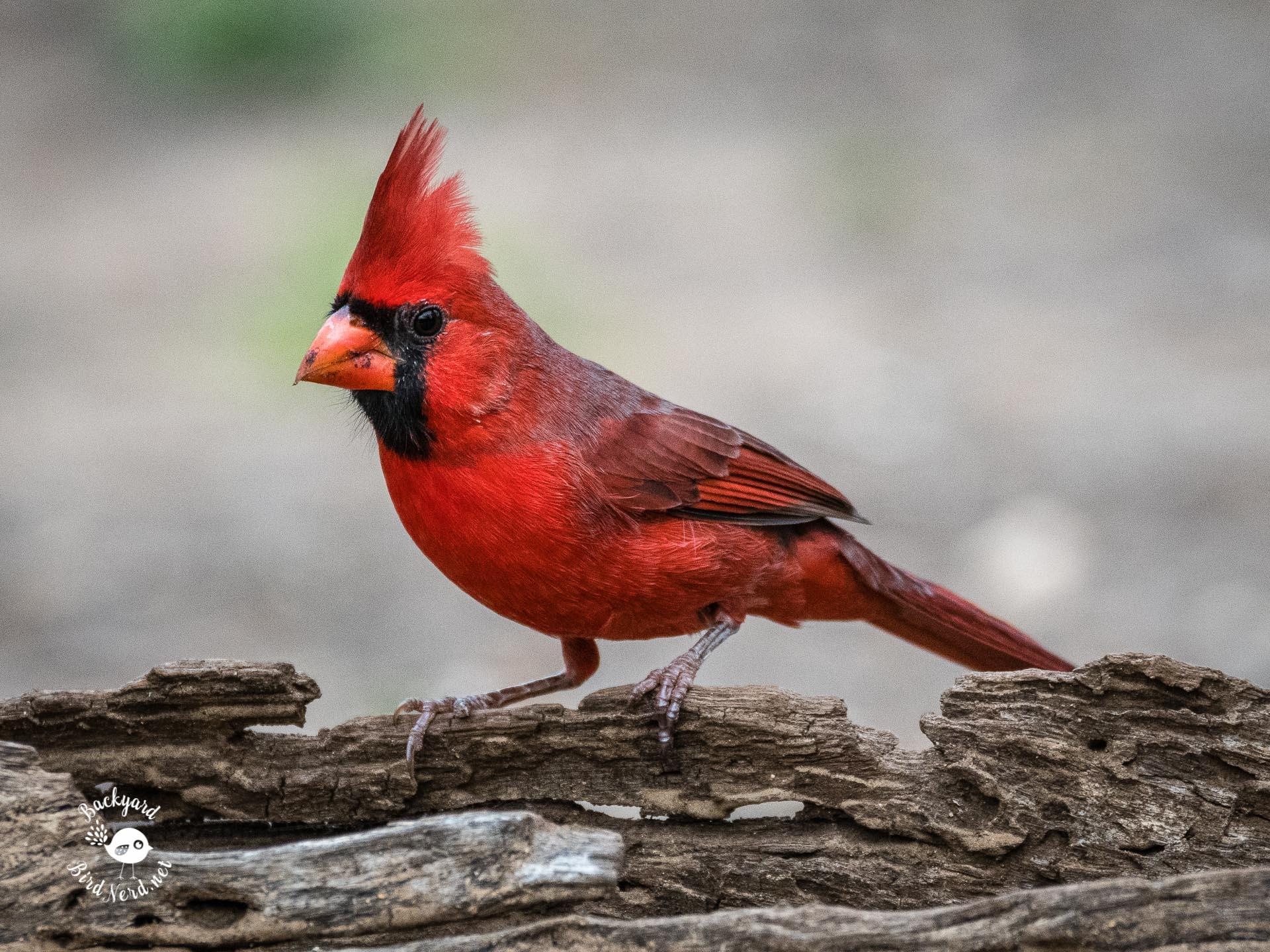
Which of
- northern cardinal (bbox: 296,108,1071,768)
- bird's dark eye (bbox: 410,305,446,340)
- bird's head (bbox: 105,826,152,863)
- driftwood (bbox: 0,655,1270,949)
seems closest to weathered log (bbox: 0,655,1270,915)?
driftwood (bbox: 0,655,1270,949)

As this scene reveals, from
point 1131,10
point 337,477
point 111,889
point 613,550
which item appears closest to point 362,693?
point 337,477

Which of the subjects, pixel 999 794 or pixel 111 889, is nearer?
pixel 111 889

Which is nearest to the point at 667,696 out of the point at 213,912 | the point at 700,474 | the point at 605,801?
the point at 605,801

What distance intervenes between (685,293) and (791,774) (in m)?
4.81

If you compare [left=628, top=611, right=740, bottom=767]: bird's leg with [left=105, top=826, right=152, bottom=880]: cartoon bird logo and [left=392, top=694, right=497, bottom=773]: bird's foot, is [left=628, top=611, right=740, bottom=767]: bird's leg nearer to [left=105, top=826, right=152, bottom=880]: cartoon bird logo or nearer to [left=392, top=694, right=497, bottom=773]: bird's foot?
[left=392, top=694, right=497, bottom=773]: bird's foot

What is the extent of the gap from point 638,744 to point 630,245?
5.06m

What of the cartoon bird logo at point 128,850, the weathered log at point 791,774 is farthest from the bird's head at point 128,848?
the weathered log at point 791,774

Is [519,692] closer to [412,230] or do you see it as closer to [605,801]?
[605,801]

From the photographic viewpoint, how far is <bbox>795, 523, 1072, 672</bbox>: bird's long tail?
329 centimetres

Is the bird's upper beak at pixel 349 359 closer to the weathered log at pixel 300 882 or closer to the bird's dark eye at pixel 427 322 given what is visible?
the bird's dark eye at pixel 427 322

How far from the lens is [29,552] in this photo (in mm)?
5461

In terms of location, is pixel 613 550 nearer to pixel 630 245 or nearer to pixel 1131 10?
pixel 630 245

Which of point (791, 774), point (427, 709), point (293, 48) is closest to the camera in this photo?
point (791, 774)

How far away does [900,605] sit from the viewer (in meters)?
3.37
